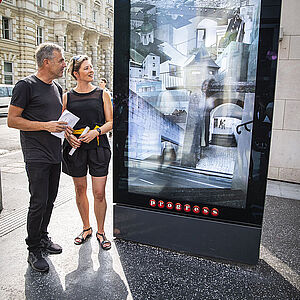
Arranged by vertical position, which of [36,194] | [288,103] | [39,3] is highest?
[39,3]

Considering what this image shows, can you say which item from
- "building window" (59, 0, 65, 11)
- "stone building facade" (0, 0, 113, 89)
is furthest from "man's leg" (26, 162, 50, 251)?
"building window" (59, 0, 65, 11)

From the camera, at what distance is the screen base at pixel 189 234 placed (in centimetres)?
262

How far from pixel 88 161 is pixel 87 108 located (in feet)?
1.71

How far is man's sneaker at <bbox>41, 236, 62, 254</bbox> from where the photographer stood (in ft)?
9.41

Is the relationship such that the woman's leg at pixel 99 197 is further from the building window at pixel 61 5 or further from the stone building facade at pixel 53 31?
the building window at pixel 61 5

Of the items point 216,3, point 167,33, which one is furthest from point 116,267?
point 216,3

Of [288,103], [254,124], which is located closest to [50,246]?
[254,124]

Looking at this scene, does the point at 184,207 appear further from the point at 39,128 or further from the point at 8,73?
the point at 8,73

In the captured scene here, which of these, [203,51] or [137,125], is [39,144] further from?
[203,51]

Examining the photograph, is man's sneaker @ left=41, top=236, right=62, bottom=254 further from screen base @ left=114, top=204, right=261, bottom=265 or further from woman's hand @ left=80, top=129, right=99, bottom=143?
woman's hand @ left=80, top=129, right=99, bottom=143

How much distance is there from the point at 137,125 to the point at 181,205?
0.85 metres

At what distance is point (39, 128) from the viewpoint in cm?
253

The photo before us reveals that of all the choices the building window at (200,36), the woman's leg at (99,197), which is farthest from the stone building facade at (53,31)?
the building window at (200,36)

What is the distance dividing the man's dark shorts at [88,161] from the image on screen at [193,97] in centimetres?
28
